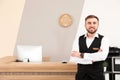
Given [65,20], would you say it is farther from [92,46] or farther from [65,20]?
[92,46]

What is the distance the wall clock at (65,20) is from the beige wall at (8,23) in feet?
2.82

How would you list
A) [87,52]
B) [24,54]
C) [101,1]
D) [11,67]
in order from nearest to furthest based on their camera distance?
[87,52] < [11,67] < [24,54] < [101,1]

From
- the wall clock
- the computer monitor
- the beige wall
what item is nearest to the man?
the computer monitor

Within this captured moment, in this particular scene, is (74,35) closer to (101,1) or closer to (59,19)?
(59,19)

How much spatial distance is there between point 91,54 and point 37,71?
78 centimetres

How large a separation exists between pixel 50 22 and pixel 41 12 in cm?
27

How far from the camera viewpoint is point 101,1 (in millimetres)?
4680

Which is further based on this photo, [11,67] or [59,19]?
[59,19]

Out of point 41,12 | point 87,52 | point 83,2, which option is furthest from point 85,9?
point 87,52

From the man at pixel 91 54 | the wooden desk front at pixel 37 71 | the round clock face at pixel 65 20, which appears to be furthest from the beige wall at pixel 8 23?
the man at pixel 91 54

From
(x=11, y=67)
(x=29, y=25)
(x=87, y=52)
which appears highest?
(x=29, y=25)

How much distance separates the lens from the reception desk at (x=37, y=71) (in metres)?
3.13

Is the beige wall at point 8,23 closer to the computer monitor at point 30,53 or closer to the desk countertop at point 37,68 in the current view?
the computer monitor at point 30,53

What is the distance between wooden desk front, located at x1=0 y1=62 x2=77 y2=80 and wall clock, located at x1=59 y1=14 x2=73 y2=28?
1702mm
